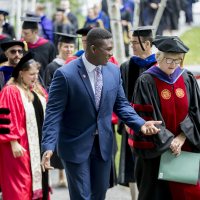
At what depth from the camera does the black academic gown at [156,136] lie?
6938mm

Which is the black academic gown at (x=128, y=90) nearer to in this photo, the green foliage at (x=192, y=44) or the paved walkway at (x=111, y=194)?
the paved walkway at (x=111, y=194)

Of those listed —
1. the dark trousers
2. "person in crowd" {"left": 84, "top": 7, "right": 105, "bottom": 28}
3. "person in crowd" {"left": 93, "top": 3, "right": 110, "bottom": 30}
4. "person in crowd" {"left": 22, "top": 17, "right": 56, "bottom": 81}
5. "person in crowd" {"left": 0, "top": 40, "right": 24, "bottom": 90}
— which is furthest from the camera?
"person in crowd" {"left": 84, "top": 7, "right": 105, "bottom": 28}

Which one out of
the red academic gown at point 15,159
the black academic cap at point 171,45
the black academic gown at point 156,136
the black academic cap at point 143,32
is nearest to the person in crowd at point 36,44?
the black academic cap at point 143,32

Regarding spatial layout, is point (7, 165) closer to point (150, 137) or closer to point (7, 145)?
point (7, 145)

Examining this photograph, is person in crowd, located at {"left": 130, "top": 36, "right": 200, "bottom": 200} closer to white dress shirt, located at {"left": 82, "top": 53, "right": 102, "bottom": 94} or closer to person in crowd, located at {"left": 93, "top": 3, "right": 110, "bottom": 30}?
white dress shirt, located at {"left": 82, "top": 53, "right": 102, "bottom": 94}

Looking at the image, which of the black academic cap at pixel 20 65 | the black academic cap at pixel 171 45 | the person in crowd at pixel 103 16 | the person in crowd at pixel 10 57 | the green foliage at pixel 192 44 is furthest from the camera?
the person in crowd at pixel 103 16

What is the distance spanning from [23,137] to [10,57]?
3.87 ft

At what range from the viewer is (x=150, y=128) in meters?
6.61

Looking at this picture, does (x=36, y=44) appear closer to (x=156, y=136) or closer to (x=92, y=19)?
(x=156, y=136)

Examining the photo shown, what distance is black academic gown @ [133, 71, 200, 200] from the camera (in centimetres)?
694

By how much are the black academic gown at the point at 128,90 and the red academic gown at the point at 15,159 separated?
1.13 meters

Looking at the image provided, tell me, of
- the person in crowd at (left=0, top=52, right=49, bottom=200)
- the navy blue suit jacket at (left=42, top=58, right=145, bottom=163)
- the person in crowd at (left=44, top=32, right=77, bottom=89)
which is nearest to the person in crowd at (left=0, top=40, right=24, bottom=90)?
the person in crowd at (left=0, top=52, right=49, bottom=200)

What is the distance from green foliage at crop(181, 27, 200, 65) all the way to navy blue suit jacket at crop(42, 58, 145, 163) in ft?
34.5

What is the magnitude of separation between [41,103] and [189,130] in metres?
1.75
